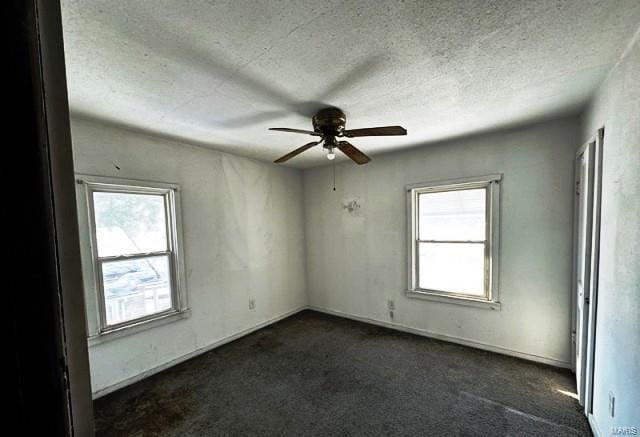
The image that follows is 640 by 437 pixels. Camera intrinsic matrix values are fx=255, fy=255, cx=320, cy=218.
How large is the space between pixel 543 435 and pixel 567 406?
461 mm

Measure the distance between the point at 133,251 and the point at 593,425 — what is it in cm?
406

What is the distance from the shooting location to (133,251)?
8.51ft

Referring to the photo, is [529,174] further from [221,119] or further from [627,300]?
[221,119]

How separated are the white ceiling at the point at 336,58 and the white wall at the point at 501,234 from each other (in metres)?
0.54

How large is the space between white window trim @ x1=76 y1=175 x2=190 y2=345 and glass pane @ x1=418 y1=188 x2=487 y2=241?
2997mm

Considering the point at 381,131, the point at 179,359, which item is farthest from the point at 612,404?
the point at 179,359

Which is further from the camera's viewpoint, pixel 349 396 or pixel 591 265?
pixel 349 396

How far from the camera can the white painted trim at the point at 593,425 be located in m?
1.71

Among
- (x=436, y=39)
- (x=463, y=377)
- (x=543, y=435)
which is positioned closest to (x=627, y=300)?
(x=543, y=435)

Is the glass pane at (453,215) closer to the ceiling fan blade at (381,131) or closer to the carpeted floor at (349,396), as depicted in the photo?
the carpeted floor at (349,396)

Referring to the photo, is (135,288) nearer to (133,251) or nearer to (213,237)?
(133,251)

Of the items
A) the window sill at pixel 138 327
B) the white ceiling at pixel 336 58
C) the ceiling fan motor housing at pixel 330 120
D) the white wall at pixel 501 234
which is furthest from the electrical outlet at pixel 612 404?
the window sill at pixel 138 327

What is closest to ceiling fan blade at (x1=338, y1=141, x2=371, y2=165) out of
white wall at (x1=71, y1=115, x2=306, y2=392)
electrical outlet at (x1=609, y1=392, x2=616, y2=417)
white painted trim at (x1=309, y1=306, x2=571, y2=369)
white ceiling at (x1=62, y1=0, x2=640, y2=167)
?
white ceiling at (x1=62, y1=0, x2=640, y2=167)

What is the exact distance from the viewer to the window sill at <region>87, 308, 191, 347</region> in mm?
2287
